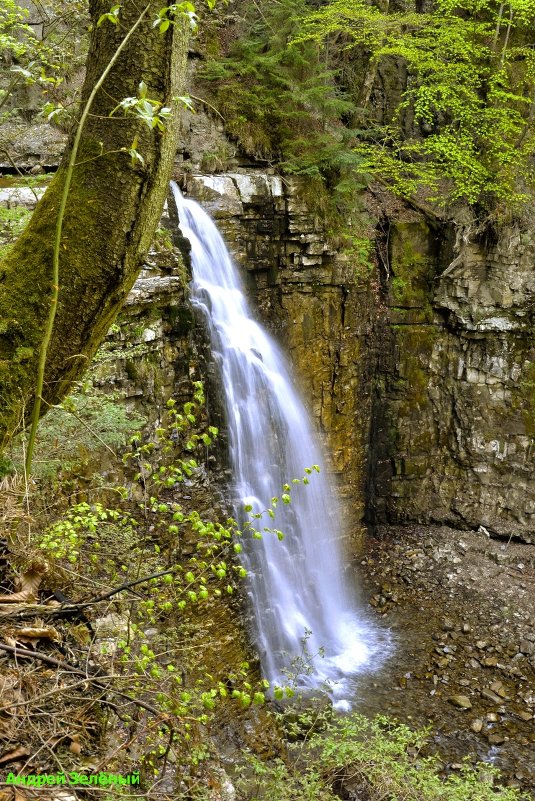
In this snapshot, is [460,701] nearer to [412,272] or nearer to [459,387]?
[459,387]

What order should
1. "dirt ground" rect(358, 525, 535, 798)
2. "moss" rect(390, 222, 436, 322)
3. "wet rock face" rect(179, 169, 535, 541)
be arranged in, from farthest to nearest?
1. "moss" rect(390, 222, 436, 322)
2. "wet rock face" rect(179, 169, 535, 541)
3. "dirt ground" rect(358, 525, 535, 798)

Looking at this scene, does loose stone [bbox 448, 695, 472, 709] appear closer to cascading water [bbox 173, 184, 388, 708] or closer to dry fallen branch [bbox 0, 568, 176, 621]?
cascading water [bbox 173, 184, 388, 708]

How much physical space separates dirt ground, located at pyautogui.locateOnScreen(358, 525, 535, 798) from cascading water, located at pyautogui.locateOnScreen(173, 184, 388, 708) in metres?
0.64

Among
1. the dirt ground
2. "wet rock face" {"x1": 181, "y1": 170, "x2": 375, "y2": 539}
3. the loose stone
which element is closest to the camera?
the dirt ground

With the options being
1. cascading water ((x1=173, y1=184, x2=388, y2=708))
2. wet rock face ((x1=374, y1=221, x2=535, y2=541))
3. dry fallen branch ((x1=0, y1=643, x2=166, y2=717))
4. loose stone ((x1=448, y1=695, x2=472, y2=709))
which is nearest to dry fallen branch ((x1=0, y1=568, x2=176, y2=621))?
dry fallen branch ((x1=0, y1=643, x2=166, y2=717))

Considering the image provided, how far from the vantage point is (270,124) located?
34.6 feet

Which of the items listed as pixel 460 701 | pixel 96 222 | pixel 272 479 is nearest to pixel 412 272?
pixel 272 479

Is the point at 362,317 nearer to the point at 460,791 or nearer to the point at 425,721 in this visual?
the point at 425,721

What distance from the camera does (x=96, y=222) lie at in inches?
82.0

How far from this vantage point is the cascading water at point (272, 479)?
8297 mm

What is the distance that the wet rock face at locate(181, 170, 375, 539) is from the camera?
31.3ft

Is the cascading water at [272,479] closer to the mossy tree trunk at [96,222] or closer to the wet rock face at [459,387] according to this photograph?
the wet rock face at [459,387]

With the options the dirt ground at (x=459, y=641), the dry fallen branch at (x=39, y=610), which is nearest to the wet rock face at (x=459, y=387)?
the dirt ground at (x=459, y=641)

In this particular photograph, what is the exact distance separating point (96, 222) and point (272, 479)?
7327mm
